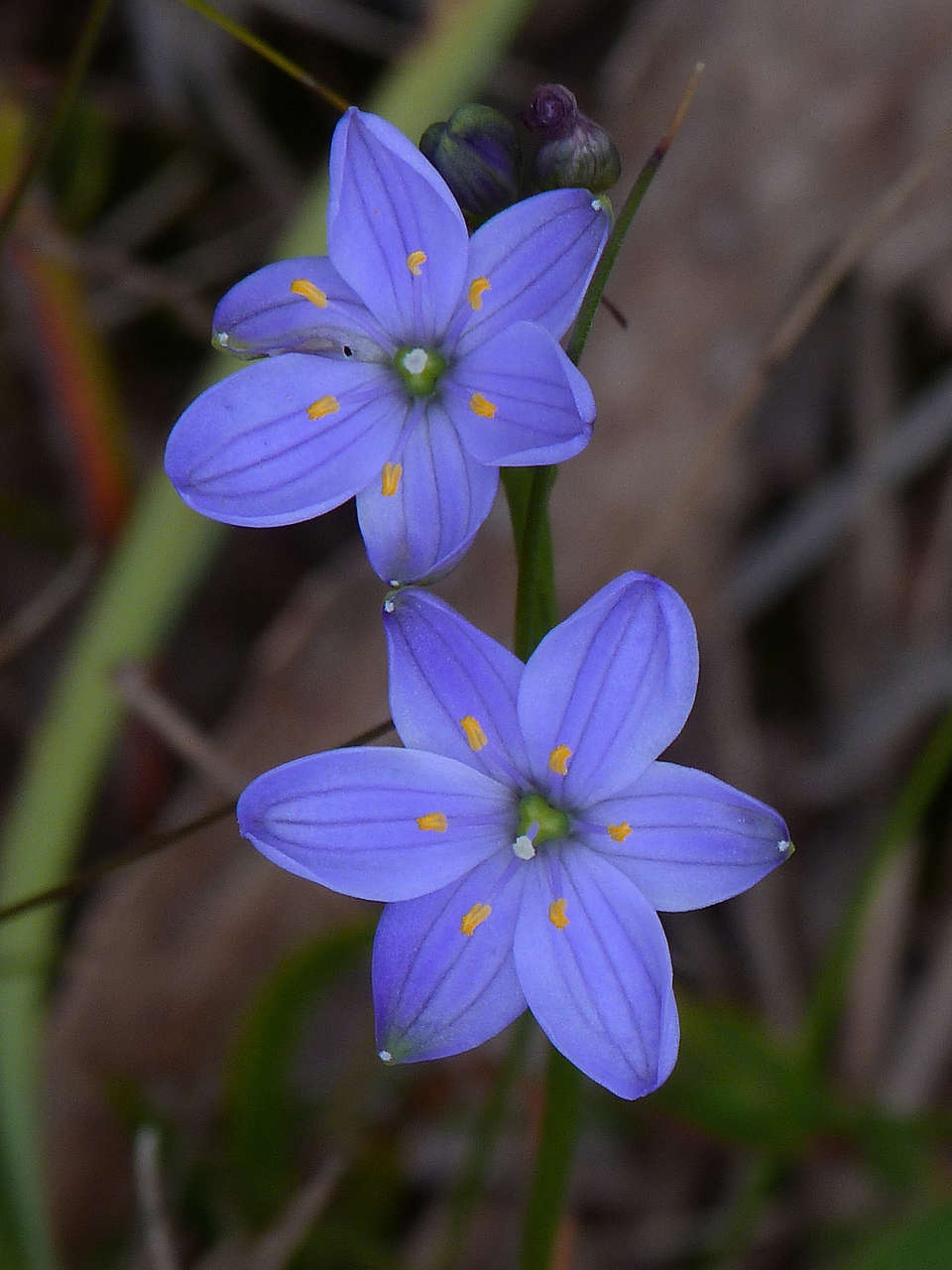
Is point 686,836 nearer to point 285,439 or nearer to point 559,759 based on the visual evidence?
point 559,759

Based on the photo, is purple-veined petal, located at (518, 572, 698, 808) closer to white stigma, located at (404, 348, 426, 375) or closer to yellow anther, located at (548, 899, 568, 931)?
yellow anther, located at (548, 899, 568, 931)

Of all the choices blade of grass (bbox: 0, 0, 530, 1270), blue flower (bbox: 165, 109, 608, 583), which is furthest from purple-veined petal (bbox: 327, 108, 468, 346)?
blade of grass (bbox: 0, 0, 530, 1270)

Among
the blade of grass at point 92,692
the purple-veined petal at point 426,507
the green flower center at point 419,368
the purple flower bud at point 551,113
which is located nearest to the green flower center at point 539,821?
the purple-veined petal at point 426,507

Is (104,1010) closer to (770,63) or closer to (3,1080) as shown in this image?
(3,1080)

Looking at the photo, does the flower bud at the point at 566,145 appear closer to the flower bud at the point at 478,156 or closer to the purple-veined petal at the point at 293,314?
the flower bud at the point at 478,156

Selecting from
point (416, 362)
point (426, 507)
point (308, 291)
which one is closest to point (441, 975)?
point (426, 507)

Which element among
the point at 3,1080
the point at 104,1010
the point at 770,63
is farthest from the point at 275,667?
the point at 770,63
